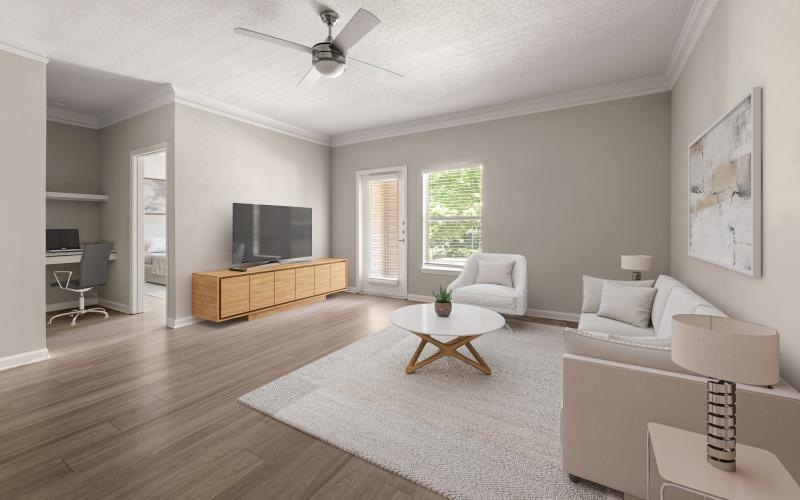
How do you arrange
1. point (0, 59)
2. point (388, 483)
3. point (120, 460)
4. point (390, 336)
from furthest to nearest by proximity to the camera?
1. point (390, 336)
2. point (0, 59)
3. point (120, 460)
4. point (388, 483)

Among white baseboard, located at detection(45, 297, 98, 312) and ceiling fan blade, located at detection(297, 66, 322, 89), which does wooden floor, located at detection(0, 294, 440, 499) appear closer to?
white baseboard, located at detection(45, 297, 98, 312)

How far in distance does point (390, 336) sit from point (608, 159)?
333 centimetres

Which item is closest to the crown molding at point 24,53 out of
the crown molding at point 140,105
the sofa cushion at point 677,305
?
the crown molding at point 140,105

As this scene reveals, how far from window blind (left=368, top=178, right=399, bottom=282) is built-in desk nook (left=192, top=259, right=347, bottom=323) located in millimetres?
738

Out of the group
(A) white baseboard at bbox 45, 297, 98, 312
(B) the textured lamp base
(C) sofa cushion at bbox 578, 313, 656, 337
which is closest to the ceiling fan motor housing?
(C) sofa cushion at bbox 578, 313, 656, 337

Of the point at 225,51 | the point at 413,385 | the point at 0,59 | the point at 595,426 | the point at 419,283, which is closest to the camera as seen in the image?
the point at 595,426

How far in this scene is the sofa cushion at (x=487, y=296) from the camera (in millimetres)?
4066

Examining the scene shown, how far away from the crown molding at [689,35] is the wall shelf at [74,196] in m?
6.99

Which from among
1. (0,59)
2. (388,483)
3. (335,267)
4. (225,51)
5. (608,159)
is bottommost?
(388,483)

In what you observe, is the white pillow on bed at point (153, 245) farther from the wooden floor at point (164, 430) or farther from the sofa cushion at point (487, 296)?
the sofa cushion at point (487, 296)

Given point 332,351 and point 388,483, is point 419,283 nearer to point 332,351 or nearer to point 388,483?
point 332,351

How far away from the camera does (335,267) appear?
20.0 feet

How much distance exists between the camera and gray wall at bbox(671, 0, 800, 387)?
1534 mm

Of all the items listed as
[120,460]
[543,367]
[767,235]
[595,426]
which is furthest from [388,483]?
[767,235]
